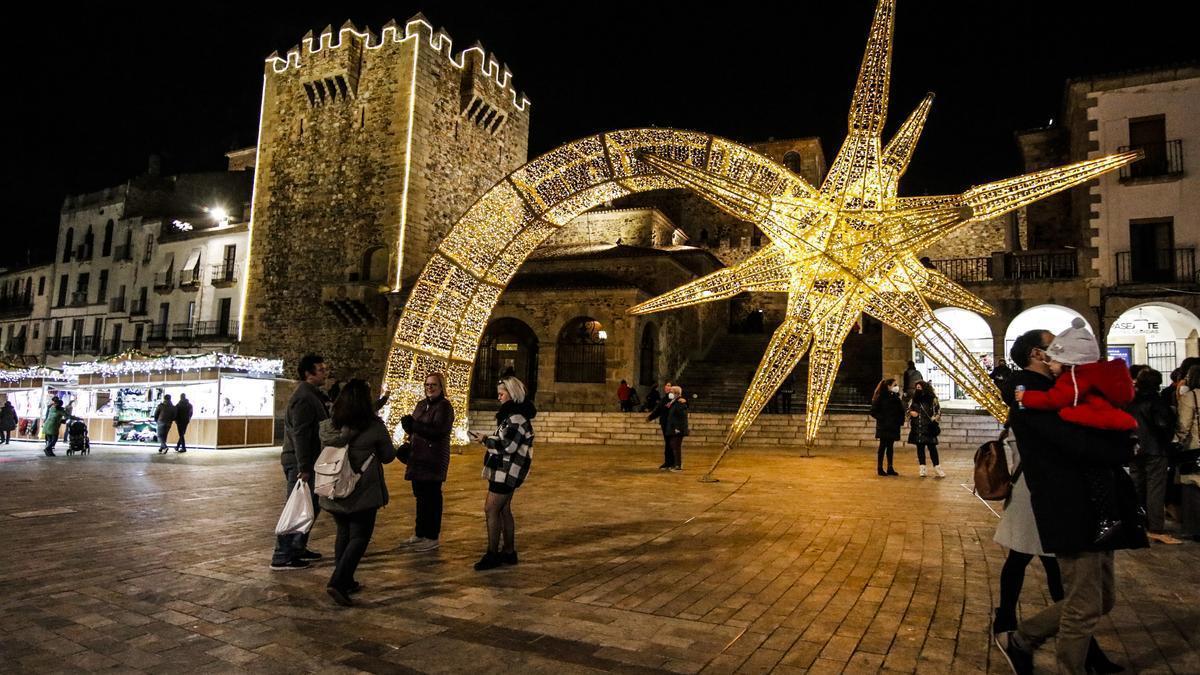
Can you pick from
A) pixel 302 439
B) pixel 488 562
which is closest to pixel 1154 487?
pixel 488 562

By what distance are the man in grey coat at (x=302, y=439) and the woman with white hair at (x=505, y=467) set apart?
1347 mm

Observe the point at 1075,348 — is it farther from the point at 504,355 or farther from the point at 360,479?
the point at 504,355

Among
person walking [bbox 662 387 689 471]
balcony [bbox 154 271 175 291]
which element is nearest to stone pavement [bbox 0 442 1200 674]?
person walking [bbox 662 387 689 471]

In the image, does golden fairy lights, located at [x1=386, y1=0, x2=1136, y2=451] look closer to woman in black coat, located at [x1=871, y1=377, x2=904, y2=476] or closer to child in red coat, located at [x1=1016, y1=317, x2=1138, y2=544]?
woman in black coat, located at [x1=871, y1=377, x2=904, y2=476]

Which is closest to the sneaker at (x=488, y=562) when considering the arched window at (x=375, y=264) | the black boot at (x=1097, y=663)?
the black boot at (x=1097, y=663)

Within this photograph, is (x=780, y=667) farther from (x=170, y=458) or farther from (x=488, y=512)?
(x=170, y=458)

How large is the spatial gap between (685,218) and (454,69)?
14.5 metres

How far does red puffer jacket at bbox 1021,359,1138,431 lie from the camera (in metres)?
2.94

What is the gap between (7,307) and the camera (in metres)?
48.3

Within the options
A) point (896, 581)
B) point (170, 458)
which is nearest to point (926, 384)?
point (896, 581)

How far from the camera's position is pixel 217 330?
3747 cm

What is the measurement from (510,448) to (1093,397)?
3.74m

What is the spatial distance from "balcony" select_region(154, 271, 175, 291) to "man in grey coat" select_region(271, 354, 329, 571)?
4037 centimetres

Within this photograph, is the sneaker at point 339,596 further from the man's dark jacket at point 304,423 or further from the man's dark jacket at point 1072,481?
the man's dark jacket at point 1072,481
